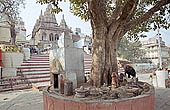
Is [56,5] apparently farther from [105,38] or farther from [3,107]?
[3,107]

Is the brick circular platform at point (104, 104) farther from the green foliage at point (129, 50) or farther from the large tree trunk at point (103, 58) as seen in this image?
the green foliage at point (129, 50)

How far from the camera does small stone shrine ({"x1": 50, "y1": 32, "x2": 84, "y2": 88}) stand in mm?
4371

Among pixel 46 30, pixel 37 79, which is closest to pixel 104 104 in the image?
pixel 37 79

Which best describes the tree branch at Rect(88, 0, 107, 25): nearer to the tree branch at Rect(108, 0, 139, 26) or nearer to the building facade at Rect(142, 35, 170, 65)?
the tree branch at Rect(108, 0, 139, 26)

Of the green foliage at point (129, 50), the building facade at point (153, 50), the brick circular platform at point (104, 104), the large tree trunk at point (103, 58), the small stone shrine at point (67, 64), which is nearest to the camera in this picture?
the brick circular platform at point (104, 104)

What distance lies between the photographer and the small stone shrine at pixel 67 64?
437 centimetres

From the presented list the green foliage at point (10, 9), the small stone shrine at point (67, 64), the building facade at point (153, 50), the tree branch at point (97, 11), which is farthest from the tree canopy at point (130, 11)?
the building facade at point (153, 50)

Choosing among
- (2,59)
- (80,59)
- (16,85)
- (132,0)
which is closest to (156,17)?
(132,0)

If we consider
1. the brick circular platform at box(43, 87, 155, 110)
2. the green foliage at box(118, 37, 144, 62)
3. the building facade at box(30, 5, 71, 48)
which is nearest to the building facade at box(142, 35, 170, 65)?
the green foliage at box(118, 37, 144, 62)

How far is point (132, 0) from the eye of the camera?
4160mm

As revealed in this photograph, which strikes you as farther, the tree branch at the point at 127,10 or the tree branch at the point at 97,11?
the tree branch at the point at 127,10

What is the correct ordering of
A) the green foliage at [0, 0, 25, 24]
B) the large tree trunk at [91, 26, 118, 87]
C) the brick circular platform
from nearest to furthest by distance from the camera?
the brick circular platform < the large tree trunk at [91, 26, 118, 87] < the green foliage at [0, 0, 25, 24]

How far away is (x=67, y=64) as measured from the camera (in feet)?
14.7

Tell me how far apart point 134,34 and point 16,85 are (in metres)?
7.03
